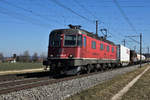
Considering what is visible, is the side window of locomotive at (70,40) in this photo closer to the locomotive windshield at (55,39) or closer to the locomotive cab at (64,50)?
the locomotive cab at (64,50)

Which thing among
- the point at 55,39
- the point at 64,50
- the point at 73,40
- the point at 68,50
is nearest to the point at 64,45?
the point at 64,50

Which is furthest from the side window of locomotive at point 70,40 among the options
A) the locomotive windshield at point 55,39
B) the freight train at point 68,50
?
the locomotive windshield at point 55,39

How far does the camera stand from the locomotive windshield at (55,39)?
16.3 metres

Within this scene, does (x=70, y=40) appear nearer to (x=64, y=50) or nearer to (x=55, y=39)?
(x=64, y=50)

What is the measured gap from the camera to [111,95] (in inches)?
343

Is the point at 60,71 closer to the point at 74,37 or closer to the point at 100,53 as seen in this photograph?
the point at 74,37

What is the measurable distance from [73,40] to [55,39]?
1.56m

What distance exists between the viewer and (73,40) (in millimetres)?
16047

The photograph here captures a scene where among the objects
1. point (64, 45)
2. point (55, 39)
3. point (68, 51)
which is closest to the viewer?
point (68, 51)

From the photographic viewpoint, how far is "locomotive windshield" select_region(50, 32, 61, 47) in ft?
53.4

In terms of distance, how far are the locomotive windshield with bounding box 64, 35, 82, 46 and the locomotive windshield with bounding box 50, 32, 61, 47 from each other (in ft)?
1.93

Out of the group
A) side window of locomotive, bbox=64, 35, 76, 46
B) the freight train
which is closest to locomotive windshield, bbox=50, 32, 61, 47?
the freight train

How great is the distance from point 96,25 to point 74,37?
17792mm

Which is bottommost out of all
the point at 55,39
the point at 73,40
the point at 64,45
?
the point at 64,45
